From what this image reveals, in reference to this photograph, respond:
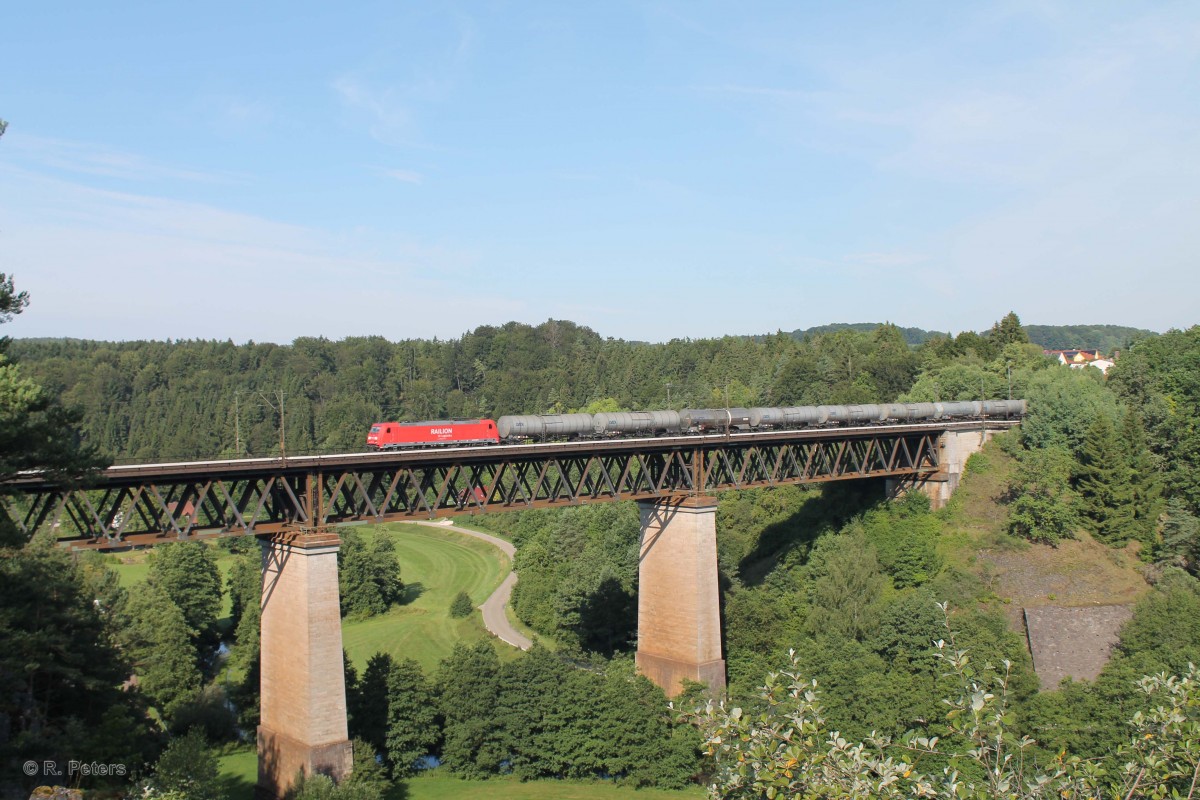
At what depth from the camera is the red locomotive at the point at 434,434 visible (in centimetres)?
5338

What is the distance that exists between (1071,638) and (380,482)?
38161 millimetres

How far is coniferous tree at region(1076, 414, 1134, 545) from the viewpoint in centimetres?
6047

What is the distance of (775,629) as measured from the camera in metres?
56.7

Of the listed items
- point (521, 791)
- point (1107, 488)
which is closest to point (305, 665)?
point (521, 791)

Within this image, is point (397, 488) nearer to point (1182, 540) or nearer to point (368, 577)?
point (1182, 540)

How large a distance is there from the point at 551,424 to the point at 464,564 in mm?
56010

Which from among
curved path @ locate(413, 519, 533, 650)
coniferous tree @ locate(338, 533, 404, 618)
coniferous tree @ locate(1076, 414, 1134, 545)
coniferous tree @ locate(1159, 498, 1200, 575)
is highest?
coniferous tree @ locate(1076, 414, 1134, 545)

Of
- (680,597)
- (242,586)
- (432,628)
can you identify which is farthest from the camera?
(242,586)

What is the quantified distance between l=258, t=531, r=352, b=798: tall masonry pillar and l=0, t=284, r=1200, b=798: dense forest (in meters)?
2.93

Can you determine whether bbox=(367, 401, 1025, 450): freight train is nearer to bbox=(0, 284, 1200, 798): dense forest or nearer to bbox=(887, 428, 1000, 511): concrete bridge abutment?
bbox=(887, 428, 1000, 511): concrete bridge abutment

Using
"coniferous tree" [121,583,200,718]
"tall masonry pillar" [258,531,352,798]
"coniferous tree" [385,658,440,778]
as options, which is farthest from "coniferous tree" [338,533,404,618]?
"tall masonry pillar" [258,531,352,798]

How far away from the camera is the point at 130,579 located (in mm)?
91375

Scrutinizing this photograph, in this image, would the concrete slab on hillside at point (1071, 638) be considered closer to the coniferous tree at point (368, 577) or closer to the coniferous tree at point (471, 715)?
the coniferous tree at point (471, 715)

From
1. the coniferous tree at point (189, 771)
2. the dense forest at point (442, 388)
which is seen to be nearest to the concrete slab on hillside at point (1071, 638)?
the coniferous tree at point (189, 771)
